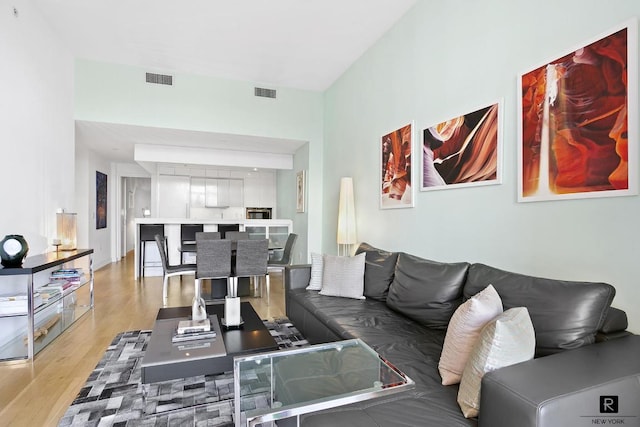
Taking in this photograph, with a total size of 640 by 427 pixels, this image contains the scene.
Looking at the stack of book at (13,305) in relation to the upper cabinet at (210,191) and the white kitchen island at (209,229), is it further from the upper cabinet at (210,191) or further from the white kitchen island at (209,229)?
the upper cabinet at (210,191)

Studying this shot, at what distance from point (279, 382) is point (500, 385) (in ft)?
2.89

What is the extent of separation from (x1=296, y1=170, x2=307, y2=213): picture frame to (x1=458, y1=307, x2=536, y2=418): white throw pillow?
Answer: 463 centimetres

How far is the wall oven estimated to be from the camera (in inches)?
327

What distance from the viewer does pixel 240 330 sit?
7.76ft

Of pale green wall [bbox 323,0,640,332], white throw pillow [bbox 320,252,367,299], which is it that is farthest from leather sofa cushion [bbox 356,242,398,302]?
pale green wall [bbox 323,0,640,332]

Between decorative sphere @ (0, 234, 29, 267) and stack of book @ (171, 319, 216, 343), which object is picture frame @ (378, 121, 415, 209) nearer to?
stack of book @ (171, 319, 216, 343)

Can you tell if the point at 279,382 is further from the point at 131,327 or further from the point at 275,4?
the point at 275,4

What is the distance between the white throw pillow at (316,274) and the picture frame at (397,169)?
0.98 meters

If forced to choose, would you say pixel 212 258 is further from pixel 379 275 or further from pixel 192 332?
pixel 379 275

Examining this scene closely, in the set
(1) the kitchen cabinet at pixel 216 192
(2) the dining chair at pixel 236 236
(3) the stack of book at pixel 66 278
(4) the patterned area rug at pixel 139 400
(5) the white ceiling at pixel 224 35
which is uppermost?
(5) the white ceiling at pixel 224 35

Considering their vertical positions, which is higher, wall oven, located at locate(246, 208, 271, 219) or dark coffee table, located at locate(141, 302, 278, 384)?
wall oven, located at locate(246, 208, 271, 219)

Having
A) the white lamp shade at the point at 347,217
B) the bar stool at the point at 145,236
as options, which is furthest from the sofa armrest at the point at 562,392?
the bar stool at the point at 145,236

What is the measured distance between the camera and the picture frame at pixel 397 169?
3.21 meters

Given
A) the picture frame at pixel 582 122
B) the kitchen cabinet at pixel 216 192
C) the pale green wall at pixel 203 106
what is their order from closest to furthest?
the picture frame at pixel 582 122 → the pale green wall at pixel 203 106 → the kitchen cabinet at pixel 216 192
